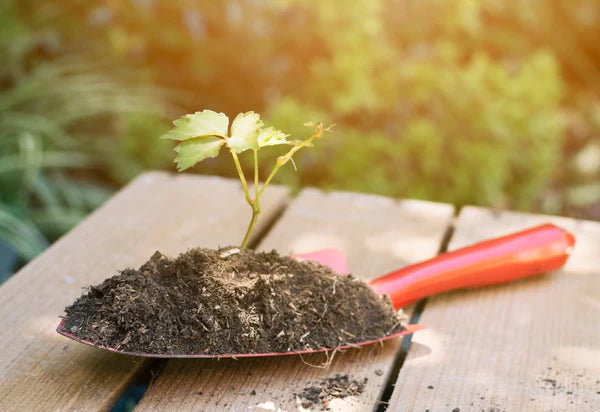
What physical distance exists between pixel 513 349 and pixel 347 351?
10.1 inches

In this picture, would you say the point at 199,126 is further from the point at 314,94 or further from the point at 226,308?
the point at 314,94

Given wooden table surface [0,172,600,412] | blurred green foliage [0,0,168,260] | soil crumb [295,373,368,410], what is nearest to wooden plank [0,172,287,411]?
wooden table surface [0,172,600,412]

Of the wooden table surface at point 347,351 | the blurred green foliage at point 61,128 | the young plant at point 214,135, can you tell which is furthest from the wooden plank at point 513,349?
the blurred green foliage at point 61,128

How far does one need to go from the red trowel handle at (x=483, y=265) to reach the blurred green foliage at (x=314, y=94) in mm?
1458

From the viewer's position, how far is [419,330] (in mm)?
1179

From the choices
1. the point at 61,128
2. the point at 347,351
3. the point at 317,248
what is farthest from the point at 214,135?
the point at 61,128

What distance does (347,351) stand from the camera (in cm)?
110

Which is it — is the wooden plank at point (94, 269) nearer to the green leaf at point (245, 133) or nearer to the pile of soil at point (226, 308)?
the pile of soil at point (226, 308)

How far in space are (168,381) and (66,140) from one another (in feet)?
6.48

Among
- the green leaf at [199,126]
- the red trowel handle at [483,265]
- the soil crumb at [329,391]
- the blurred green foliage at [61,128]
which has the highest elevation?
the blurred green foliage at [61,128]

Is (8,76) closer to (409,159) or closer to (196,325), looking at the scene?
(409,159)

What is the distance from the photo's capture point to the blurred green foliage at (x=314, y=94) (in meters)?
2.80

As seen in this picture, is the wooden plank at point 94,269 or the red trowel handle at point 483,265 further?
the red trowel handle at point 483,265

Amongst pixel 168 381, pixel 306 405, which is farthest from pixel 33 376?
pixel 306 405
